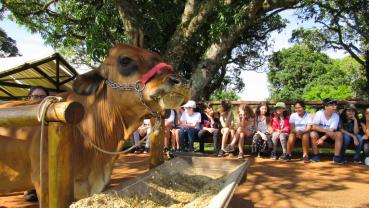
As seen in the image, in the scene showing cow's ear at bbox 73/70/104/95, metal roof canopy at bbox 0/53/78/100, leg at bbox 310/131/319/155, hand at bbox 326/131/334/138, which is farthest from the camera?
metal roof canopy at bbox 0/53/78/100

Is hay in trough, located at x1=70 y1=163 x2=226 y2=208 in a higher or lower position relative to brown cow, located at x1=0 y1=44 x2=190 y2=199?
lower

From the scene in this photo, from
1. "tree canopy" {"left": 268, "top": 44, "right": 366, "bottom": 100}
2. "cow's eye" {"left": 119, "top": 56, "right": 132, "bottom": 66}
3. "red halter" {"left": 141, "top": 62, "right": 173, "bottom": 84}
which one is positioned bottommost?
"red halter" {"left": 141, "top": 62, "right": 173, "bottom": 84}

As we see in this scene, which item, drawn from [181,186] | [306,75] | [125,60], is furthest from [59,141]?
[306,75]

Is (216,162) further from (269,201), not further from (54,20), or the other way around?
(54,20)

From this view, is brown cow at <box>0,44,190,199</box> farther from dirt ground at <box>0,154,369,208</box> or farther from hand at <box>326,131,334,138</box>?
hand at <box>326,131,334,138</box>

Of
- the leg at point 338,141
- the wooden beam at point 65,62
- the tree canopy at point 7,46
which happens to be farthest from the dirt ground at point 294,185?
the tree canopy at point 7,46

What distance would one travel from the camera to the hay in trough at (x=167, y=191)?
3084 millimetres

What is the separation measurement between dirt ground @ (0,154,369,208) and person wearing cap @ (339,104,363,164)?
41 cm

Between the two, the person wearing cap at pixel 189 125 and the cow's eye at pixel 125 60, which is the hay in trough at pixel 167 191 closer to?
the cow's eye at pixel 125 60

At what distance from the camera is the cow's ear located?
3.19 m

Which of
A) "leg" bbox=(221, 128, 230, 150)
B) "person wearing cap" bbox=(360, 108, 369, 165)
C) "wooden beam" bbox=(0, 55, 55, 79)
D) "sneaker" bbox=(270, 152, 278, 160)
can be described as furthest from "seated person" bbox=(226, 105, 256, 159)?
"wooden beam" bbox=(0, 55, 55, 79)

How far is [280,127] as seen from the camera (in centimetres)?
870

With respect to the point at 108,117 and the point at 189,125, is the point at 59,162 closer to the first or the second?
the point at 108,117

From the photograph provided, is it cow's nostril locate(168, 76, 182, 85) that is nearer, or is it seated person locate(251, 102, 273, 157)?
cow's nostril locate(168, 76, 182, 85)
